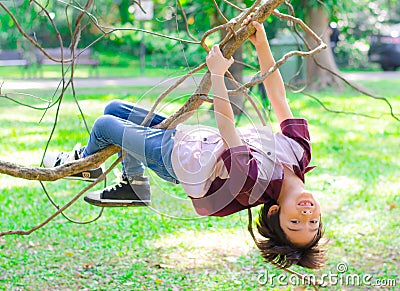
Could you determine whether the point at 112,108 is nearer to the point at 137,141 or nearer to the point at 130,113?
the point at 130,113

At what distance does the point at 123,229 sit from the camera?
15.6 ft

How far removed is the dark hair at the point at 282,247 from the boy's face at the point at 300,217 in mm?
40

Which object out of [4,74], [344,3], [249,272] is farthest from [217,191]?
[4,74]

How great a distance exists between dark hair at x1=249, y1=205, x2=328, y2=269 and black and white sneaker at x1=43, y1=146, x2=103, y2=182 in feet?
2.37

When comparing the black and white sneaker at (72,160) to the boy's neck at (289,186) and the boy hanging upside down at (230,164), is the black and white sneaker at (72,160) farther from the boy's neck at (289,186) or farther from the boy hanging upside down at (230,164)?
the boy's neck at (289,186)

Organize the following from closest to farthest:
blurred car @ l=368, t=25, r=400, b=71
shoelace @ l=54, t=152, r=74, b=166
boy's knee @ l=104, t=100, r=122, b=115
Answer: boy's knee @ l=104, t=100, r=122, b=115 → shoelace @ l=54, t=152, r=74, b=166 → blurred car @ l=368, t=25, r=400, b=71

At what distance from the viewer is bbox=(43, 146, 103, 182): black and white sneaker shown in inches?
116

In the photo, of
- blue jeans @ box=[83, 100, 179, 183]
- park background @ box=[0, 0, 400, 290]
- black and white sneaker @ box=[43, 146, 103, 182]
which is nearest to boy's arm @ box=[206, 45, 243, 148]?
park background @ box=[0, 0, 400, 290]

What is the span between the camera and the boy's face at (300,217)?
2586mm

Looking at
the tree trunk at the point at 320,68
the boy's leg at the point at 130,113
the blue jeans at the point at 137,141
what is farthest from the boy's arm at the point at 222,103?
the tree trunk at the point at 320,68

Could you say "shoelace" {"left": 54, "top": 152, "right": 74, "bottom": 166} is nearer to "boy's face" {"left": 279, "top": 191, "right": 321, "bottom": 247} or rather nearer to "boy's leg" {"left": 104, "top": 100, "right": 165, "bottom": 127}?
"boy's leg" {"left": 104, "top": 100, "right": 165, "bottom": 127}

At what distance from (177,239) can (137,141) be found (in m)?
2.07

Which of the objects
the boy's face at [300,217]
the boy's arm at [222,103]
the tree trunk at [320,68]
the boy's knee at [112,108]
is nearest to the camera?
the boy's arm at [222,103]

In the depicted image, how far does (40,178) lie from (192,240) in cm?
205
